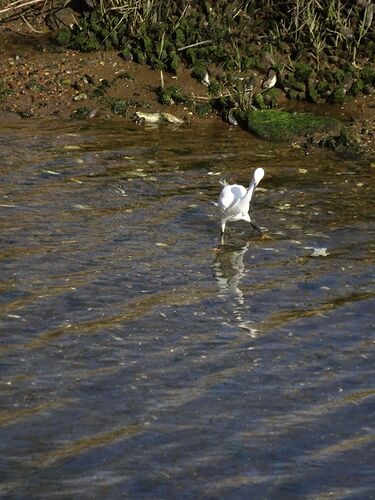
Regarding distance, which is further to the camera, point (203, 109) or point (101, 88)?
point (101, 88)

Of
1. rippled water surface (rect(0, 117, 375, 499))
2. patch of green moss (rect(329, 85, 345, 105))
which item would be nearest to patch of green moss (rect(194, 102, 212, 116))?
rippled water surface (rect(0, 117, 375, 499))

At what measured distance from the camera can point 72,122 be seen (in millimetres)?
14109

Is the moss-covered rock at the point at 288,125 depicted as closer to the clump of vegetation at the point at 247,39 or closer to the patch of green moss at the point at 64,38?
the clump of vegetation at the point at 247,39

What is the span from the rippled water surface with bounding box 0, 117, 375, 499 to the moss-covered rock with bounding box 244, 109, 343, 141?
28cm

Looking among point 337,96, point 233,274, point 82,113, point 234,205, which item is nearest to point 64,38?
point 82,113

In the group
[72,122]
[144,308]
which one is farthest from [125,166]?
[144,308]

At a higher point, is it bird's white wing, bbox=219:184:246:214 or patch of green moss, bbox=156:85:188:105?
patch of green moss, bbox=156:85:188:105

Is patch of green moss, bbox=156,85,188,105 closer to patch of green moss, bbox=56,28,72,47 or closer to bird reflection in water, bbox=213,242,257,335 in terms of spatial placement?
patch of green moss, bbox=56,28,72,47

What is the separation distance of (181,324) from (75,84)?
6.84m

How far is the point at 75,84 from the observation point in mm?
14766

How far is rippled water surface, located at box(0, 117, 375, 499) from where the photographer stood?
21.4ft

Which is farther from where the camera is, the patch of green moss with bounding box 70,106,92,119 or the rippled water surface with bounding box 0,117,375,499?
the patch of green moss with bounding box 70,106,92,119

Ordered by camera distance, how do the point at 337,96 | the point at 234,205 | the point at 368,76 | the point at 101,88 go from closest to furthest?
the point at 234,205, the point at 337,96, the point at 368,76, the point at 101,88

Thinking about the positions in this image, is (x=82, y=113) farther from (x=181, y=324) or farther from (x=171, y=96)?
(x=181, y=324)
